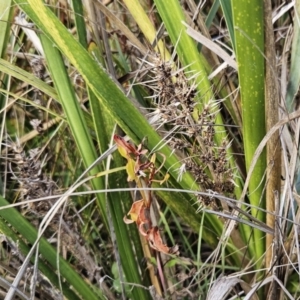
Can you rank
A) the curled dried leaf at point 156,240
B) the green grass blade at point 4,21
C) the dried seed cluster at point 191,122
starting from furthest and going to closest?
the green grass blade at point 4,21, the curled dried leaf at point 156,240, the dried seed cluster at point 191,122

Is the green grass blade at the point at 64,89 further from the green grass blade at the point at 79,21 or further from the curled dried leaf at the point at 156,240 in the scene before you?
the curled dried leaf at the point at 156,240

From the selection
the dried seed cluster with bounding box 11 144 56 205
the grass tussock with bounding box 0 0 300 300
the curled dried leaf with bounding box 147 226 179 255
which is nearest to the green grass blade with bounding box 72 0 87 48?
the grass tussock with bounding box 0 0 300 300

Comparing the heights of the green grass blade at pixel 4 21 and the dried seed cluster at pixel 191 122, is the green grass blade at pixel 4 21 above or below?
above

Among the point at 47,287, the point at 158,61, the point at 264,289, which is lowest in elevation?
the point at 264,289

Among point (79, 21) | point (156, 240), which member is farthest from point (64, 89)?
point (156, 240)

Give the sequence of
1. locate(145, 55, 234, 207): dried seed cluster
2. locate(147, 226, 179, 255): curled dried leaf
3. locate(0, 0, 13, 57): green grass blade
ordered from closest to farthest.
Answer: locate(145, 55, 234, 207): dried seed cluster < locate(147, 226, 179, 255): curled dried leaf < locate(0, 0, 13, 57): green grass blade

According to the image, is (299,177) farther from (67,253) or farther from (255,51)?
(67,253)

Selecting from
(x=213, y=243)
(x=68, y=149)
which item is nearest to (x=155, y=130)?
(x=213, y=243)

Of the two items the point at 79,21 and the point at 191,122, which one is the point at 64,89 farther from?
the point at 191,122

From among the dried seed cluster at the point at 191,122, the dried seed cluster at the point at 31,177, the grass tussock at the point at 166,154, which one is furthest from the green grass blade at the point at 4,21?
the dried seed cluster at the point at 191,122

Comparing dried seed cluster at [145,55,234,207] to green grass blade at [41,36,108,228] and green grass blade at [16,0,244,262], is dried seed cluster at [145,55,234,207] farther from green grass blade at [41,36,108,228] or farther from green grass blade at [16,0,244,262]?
green grass blade at [41,36,108,228]

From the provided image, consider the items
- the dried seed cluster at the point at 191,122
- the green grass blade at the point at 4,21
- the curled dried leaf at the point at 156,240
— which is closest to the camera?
the dried seed cluster at the point at 191,122
